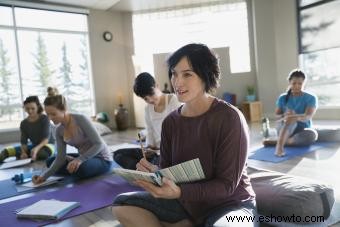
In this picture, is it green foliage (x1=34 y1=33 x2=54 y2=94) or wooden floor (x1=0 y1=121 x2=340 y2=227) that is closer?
wooden floor (x1=0 y1=121 x2=340 y2=227)

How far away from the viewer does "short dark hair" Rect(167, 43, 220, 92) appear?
1189 mm

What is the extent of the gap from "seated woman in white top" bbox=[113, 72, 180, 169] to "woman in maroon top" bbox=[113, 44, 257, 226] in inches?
34.5

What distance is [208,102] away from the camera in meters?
1.28

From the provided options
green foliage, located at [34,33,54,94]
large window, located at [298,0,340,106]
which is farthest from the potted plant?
green foliage, located at [34,33,54,94]

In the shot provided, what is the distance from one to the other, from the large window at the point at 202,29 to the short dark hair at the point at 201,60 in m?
5.58

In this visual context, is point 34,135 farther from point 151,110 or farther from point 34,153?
point 151,110

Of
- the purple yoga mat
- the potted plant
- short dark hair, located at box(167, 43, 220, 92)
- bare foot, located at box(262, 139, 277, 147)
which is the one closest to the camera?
short dark hair, located at box(167, 43, 220, 92)

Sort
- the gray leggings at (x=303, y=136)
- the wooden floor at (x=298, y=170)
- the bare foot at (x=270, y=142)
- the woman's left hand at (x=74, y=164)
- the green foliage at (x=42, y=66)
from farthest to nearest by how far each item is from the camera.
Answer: the green foliage at (x=42, y=66), the bare foot at (x=270, y=142), the gray leggings at (x=303, y=136), the woman's left hand at (x=74, y=164), the wooden floor at (x=298, y=170)

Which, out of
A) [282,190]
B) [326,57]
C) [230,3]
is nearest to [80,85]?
[230,3]

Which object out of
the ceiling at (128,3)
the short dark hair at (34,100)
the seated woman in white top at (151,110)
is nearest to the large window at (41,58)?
the ceiling at (128,3)

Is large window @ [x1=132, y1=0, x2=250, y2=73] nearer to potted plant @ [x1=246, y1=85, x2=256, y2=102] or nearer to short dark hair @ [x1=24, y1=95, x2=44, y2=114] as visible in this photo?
potted plant @ [x1=246, y1=85, x2=256, y2=102]

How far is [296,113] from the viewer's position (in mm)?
3541

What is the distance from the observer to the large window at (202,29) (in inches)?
262

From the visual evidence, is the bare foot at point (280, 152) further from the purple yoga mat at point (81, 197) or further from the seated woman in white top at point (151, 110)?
the purple yoga mat at point (81, 197)
